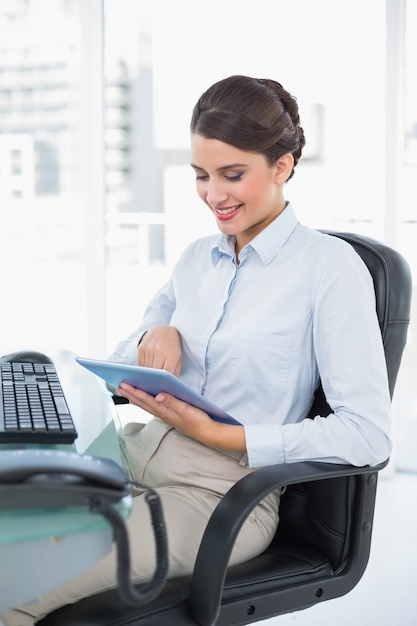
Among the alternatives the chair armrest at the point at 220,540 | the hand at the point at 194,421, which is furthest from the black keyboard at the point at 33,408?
the chair armrest at the point at 220,540

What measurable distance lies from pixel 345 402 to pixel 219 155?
20.5 inches

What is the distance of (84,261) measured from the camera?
3.62 m

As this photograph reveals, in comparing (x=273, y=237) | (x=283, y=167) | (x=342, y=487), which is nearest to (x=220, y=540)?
(x=342, y=487)

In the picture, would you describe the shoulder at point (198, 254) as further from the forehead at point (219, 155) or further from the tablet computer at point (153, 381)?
the tablet computer at point (153, 381)

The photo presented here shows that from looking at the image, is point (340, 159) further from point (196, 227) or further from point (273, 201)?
point (273, 201)

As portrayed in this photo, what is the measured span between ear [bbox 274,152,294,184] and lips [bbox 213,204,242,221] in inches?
4.0

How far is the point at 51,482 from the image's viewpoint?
1.00m

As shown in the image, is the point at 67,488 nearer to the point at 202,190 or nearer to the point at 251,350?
the point at 251,350

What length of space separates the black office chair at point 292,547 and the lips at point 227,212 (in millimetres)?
240

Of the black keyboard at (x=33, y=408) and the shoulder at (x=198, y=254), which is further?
the shoulder at (x=198, y=254)

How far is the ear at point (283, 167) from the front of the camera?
5.55 feet

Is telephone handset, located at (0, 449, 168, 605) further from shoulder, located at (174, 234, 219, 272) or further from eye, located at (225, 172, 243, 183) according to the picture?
shoulder, located at (174, 234, 219, 272)

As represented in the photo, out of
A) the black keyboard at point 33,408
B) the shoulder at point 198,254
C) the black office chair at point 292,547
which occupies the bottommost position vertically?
the black office chair at point 292,547

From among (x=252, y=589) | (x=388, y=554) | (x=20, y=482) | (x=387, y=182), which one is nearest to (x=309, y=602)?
(x=252, y=589)
